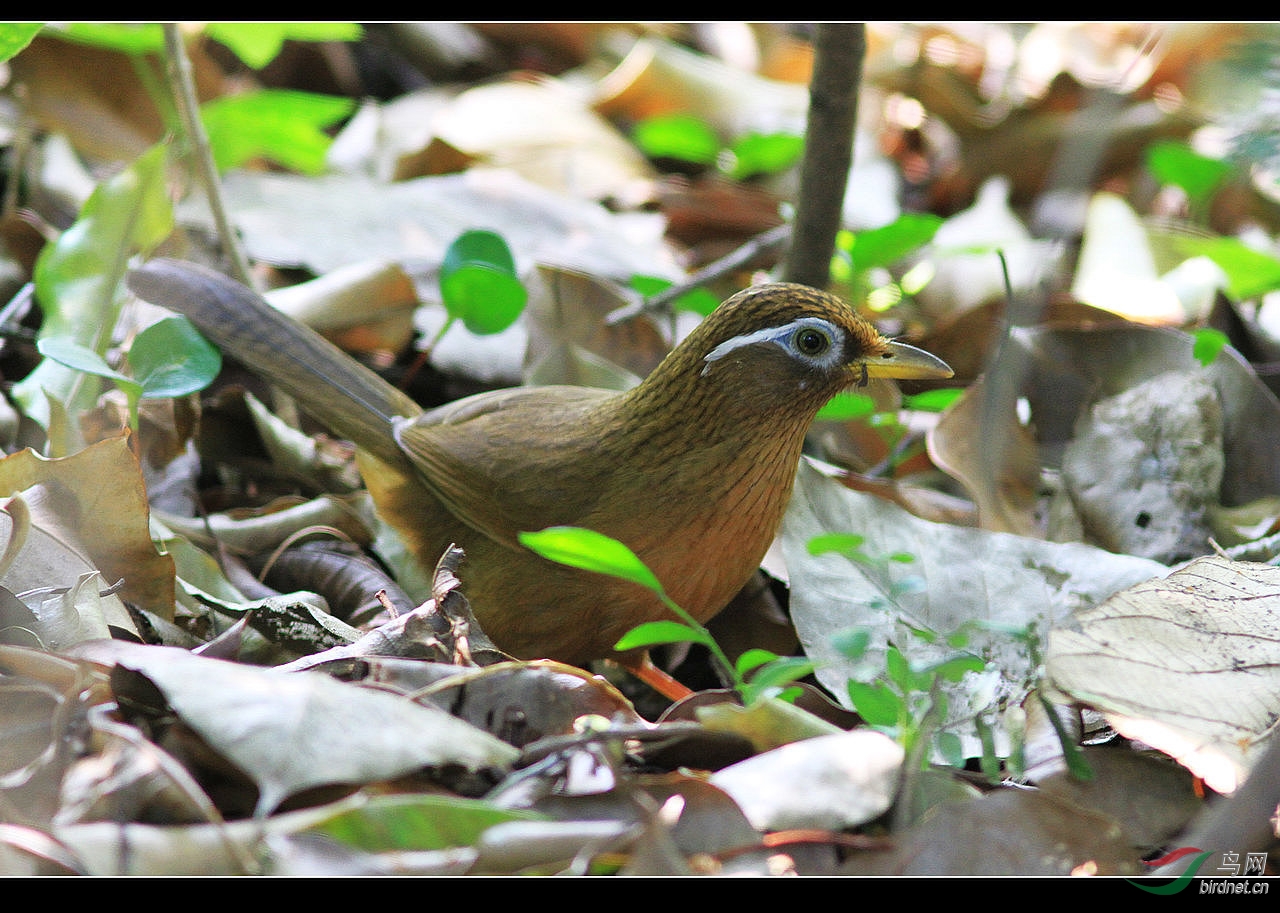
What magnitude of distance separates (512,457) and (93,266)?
145 centimetres

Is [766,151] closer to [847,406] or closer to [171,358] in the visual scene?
[847,406]

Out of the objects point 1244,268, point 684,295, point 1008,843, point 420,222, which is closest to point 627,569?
point 1008,843

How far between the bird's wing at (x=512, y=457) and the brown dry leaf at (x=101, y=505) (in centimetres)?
85

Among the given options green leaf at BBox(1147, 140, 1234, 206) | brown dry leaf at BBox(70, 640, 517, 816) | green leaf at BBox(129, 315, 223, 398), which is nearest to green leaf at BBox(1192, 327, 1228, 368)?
green leaf at BBox(1147, 140, 1234, 206)

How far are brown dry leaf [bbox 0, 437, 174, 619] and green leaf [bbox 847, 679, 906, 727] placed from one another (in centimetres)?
162

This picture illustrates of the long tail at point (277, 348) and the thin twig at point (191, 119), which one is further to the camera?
the thin twig at point (191, 119)

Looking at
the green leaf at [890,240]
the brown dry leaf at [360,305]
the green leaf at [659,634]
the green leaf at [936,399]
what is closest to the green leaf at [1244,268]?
the green leaf at [890,240]

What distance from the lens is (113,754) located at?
6.40 feet

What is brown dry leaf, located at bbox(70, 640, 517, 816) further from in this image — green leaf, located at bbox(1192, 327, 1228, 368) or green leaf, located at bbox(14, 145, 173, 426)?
green leaf, located at bbox(1192, 327, 1228, 368)

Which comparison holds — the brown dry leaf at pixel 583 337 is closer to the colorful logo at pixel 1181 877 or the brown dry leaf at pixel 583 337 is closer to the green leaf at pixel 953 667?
the green leaf at pixel 953 667

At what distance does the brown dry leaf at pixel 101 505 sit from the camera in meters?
2.71

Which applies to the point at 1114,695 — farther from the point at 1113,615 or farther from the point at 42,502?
the point at 42,502

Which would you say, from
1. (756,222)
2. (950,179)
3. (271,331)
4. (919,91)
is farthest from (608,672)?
(919,91)

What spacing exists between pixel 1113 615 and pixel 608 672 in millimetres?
1501
